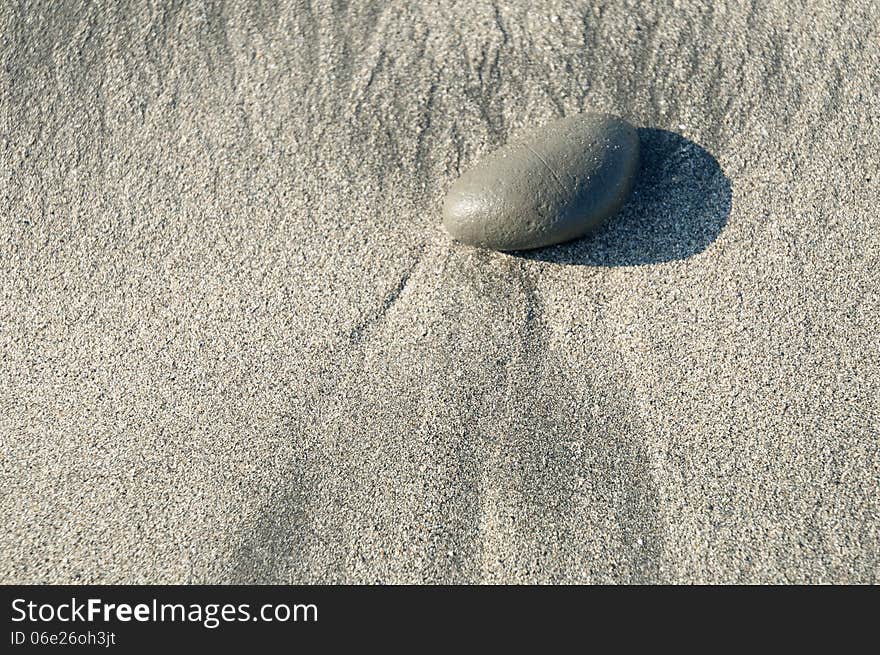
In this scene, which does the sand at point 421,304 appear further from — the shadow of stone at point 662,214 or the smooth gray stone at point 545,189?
the smooth gray stone at point 545,189

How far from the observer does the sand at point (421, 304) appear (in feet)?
6.71

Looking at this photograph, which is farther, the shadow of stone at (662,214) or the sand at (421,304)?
the shadow of stone at (662,214)

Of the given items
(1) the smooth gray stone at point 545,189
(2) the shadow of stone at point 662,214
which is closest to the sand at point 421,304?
(2) the shadow of stone at point 662,214

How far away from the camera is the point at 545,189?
2127 millimetres

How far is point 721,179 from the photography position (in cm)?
235

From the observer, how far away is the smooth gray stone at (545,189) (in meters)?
2.13

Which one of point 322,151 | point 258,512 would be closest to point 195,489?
point 258,512

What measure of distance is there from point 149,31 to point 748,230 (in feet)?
6.25

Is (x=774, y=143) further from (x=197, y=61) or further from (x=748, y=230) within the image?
(x=197, y=61)

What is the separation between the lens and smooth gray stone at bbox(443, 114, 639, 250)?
6.98 ft

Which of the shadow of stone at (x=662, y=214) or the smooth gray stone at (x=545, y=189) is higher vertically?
the smooth gray stone at (x=545, y=189)

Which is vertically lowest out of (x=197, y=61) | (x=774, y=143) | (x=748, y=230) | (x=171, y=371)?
(x=171, y=371)

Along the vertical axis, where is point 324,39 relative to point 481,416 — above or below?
above

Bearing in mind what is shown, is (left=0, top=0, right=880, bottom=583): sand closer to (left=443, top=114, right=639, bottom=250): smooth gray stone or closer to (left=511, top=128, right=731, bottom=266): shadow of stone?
(left=511, top=128, right=731, bottom=266): shadow of stone
